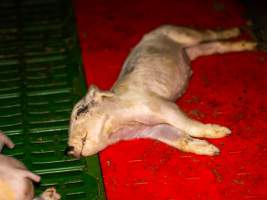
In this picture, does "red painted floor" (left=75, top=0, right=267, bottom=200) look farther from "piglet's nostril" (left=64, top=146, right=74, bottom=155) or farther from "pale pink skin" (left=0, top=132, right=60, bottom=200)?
"pale pink skin" (left=0, top=132, right=60, bottom=200)

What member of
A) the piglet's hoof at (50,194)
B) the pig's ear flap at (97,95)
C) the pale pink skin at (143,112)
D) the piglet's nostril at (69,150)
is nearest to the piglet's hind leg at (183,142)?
the pale pink skin at (143,112)

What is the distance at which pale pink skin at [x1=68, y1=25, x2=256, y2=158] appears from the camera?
4.33m

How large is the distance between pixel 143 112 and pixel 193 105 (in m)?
0.89

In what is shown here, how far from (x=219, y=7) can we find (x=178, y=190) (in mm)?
3203

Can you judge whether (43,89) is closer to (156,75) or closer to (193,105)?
(156,75)

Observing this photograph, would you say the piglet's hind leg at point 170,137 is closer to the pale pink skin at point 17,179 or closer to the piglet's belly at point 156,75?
the piglet's belly at point 156,75

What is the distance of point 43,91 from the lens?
5.46 m

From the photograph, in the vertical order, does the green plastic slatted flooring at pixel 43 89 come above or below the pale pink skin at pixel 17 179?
above

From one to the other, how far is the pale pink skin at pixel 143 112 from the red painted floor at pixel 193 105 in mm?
158

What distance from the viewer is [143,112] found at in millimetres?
4387

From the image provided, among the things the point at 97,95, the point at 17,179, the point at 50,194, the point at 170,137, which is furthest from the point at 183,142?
the point at 17,179

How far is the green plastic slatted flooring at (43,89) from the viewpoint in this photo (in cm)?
452

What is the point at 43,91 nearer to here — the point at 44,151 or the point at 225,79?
the point at 44,151

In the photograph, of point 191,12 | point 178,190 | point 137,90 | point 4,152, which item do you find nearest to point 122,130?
point 137,90
